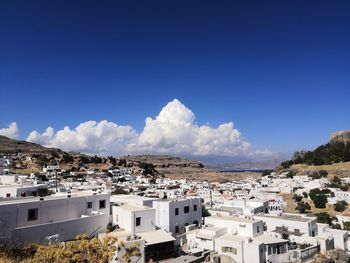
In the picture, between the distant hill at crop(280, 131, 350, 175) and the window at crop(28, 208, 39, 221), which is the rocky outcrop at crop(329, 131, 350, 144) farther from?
the window at crop(28, 208, 39, 221)

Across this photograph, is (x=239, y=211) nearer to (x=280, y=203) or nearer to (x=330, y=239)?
(x=330, y=239)

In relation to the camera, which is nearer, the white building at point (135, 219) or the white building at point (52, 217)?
the white building at point (52, 217)

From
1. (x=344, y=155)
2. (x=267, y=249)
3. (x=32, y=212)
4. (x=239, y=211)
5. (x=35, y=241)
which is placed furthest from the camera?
(x=344, y=155)

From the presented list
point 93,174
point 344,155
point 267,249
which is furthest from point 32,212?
point 344,155

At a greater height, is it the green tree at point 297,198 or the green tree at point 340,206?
the green tree at point 297,198

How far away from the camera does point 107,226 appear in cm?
2623

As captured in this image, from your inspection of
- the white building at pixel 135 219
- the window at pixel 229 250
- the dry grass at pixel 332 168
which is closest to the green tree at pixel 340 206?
the dry grass at pixel 332 168

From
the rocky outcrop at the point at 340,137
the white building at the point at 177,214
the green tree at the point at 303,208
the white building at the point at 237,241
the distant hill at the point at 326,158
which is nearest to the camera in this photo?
the white building at the point at 237,241

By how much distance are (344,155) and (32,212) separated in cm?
10349

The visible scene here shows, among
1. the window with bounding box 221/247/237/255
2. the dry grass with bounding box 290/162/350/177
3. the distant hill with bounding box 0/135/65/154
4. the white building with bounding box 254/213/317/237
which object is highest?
the distant hill with bounding box 0/135/65/154

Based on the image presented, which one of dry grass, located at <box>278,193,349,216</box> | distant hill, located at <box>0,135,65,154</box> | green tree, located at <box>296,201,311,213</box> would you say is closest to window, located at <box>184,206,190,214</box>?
dry grass, located at <box>278,193,349,216</box>

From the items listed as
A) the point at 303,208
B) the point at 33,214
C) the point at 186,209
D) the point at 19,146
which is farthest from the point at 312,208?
the point at 19,146

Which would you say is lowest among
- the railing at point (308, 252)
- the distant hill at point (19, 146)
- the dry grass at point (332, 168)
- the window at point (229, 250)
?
the railing at point (308, 252)

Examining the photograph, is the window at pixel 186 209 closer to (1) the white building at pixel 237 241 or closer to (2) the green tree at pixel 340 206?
(1) the white building at pixel 237 241
